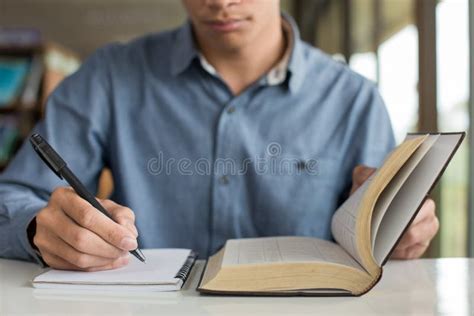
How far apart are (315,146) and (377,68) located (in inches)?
95.4

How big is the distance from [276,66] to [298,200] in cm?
27

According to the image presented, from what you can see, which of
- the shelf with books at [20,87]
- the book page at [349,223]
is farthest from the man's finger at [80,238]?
the shelf with books at [20,87]

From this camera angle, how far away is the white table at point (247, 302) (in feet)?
2.04

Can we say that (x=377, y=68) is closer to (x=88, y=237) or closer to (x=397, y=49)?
(x=397, y=49)

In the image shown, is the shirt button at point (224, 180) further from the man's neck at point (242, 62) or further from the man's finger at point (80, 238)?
the man's finger at point (80, 238)

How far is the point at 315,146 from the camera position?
123cm

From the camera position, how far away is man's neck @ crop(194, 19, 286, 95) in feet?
4.12

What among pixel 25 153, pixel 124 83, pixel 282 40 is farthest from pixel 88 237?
pixel 282 40

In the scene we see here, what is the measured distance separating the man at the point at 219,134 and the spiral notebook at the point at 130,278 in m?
0.40

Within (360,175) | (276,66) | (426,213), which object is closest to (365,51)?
(276,66)

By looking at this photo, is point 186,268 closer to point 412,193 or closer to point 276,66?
point 412,193

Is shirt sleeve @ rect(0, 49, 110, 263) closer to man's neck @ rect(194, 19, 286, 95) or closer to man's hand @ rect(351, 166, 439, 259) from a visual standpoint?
man's neck @ rect(194, 19, 286, 95)

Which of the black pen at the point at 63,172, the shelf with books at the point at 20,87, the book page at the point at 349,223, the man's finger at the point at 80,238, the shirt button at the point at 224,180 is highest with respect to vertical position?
the black pen at the point at 63,172

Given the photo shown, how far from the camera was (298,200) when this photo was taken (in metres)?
1.22
